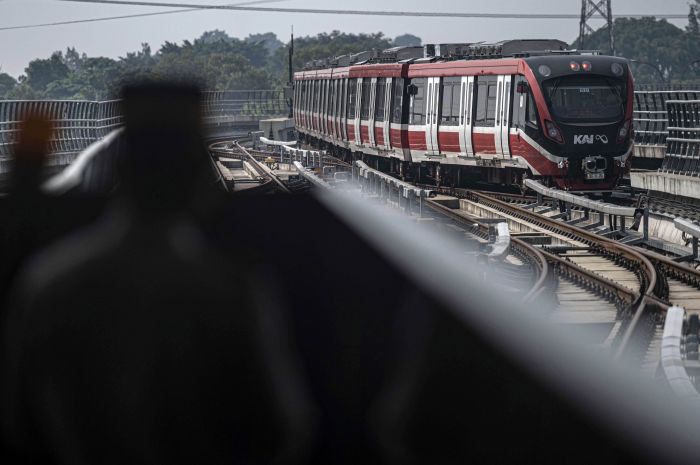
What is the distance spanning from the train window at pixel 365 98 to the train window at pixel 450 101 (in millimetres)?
6545

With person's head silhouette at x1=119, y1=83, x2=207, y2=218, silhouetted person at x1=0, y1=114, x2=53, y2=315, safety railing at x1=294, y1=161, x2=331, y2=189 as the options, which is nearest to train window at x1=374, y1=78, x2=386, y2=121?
safety railing at x1=294, y1=161, x2=331, y2=189

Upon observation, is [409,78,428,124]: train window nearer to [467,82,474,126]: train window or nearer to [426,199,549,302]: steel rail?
[467,82,474,126]: train window

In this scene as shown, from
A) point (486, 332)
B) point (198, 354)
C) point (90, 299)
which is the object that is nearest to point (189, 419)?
point (198, 354)

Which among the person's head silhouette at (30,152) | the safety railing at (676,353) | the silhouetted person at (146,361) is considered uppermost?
the person's head silhouette at (30,152)

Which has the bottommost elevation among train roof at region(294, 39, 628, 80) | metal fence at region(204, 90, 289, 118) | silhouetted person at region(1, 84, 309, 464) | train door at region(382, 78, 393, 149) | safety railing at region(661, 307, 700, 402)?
metal fence at region(204, 90, 289, 118)

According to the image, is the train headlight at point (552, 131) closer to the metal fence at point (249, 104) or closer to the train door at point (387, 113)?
the train door at point (387, 113)

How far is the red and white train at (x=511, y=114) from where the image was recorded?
1008 inches

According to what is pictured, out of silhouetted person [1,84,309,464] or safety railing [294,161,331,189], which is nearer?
silhouetted person [1,84,309,464]

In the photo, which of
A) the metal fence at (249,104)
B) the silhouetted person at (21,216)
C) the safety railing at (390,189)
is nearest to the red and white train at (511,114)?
the safety railing at (390,189)

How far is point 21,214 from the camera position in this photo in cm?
236

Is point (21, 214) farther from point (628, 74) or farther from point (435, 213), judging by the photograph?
point (628, 74)

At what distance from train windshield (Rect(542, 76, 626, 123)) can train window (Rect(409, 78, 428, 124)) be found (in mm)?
4831

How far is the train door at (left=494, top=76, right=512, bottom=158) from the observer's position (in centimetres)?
2623

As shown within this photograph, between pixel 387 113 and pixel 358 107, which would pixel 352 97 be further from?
pixel 387 113
